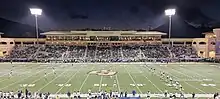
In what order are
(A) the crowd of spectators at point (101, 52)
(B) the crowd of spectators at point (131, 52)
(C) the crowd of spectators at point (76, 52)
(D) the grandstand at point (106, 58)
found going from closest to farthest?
(D) the grandstand at point (106, 58) → (B) the crowd of spectators at point (131, 52) → (A) the crowd of spectators at point (101, 52) → (C) the crowd of spectators at point (76, 52)

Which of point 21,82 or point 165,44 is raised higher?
point 165,44

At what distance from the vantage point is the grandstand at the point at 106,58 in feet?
116

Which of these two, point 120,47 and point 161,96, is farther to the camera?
point 120,47

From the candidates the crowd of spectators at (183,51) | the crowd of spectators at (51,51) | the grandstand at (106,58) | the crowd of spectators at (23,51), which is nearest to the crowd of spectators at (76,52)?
the grandstand at (106,58)

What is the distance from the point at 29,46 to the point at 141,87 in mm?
56254

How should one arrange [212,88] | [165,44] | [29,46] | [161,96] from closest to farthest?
[161,96] → [212,88] → [29,46] → [165,44]

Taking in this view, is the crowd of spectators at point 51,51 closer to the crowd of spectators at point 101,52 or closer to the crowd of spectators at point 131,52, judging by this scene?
the crowd of spectators at point 101,52

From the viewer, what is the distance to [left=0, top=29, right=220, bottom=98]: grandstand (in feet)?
116

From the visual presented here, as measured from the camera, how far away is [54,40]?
276 feet

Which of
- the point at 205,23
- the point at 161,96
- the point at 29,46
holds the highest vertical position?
the point at 205,23

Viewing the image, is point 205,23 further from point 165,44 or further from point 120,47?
point 120,47

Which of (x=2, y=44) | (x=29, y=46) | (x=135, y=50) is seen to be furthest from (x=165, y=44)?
(x=2, y=44)

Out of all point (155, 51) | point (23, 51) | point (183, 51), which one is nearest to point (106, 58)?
point (155, 51)

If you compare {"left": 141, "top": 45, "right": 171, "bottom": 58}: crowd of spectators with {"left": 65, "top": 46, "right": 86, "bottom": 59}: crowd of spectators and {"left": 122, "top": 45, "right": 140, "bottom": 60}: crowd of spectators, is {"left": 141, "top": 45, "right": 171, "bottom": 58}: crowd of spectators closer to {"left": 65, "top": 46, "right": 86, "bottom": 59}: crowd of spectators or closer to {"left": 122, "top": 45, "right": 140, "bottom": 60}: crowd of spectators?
{"left": 122, "top": 45, "right": 140, "bottom": 60}: crowd of spectators
